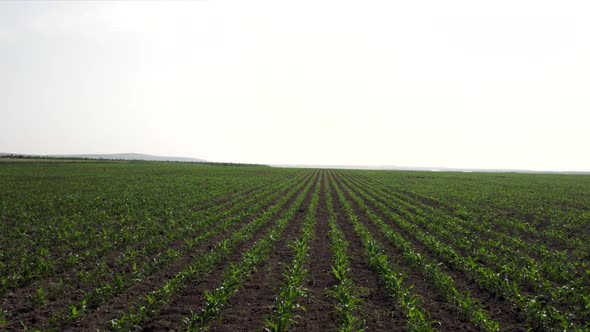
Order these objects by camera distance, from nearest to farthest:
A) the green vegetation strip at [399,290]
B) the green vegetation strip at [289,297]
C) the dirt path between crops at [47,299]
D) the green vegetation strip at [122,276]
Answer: the green vegetation strip at [289,297] → the green vegetation strip at [399,290] → the dirt path between crops at [47,299] → the green vegetation strip at [122,276]

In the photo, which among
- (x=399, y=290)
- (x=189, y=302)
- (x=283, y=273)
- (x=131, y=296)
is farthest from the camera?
(x=283, y=273)

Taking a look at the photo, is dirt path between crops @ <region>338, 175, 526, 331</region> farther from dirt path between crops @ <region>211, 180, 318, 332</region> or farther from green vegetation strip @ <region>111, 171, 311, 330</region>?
green vegetation strip @ <region>111, 171, 311, 330</region>

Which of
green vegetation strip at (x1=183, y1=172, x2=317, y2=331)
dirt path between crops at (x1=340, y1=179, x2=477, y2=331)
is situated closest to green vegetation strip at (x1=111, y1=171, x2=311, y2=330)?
green vegetation strip at (x1=183, y1=172, x2=317, y2=331)

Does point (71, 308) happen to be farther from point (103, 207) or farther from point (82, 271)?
point (103, 207)

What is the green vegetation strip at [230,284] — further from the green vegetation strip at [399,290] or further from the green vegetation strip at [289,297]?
the green vegetation strip at [399,290]

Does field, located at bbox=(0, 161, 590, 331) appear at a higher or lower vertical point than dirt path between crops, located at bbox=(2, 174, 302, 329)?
higher

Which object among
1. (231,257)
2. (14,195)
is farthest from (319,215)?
(14,195)

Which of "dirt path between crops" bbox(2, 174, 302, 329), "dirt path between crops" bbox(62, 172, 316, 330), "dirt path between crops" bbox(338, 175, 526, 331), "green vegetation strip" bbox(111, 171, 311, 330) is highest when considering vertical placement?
"green vegetation strip" bbox(111, 171, 311, 330)

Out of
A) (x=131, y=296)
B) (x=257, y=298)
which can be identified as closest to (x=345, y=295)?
(x=257, y=298)

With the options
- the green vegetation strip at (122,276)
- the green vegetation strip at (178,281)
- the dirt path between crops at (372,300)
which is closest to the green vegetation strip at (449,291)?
the dirt path between crops at (372,300)

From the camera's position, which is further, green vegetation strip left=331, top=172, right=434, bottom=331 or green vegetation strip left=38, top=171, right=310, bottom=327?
green vegetation strip left=38, top=171, right=310, bottom=327

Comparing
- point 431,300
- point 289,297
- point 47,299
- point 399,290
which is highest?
point 289,297

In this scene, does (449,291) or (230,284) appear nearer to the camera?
(230,284)

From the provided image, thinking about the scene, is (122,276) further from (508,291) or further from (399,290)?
(508,291)
